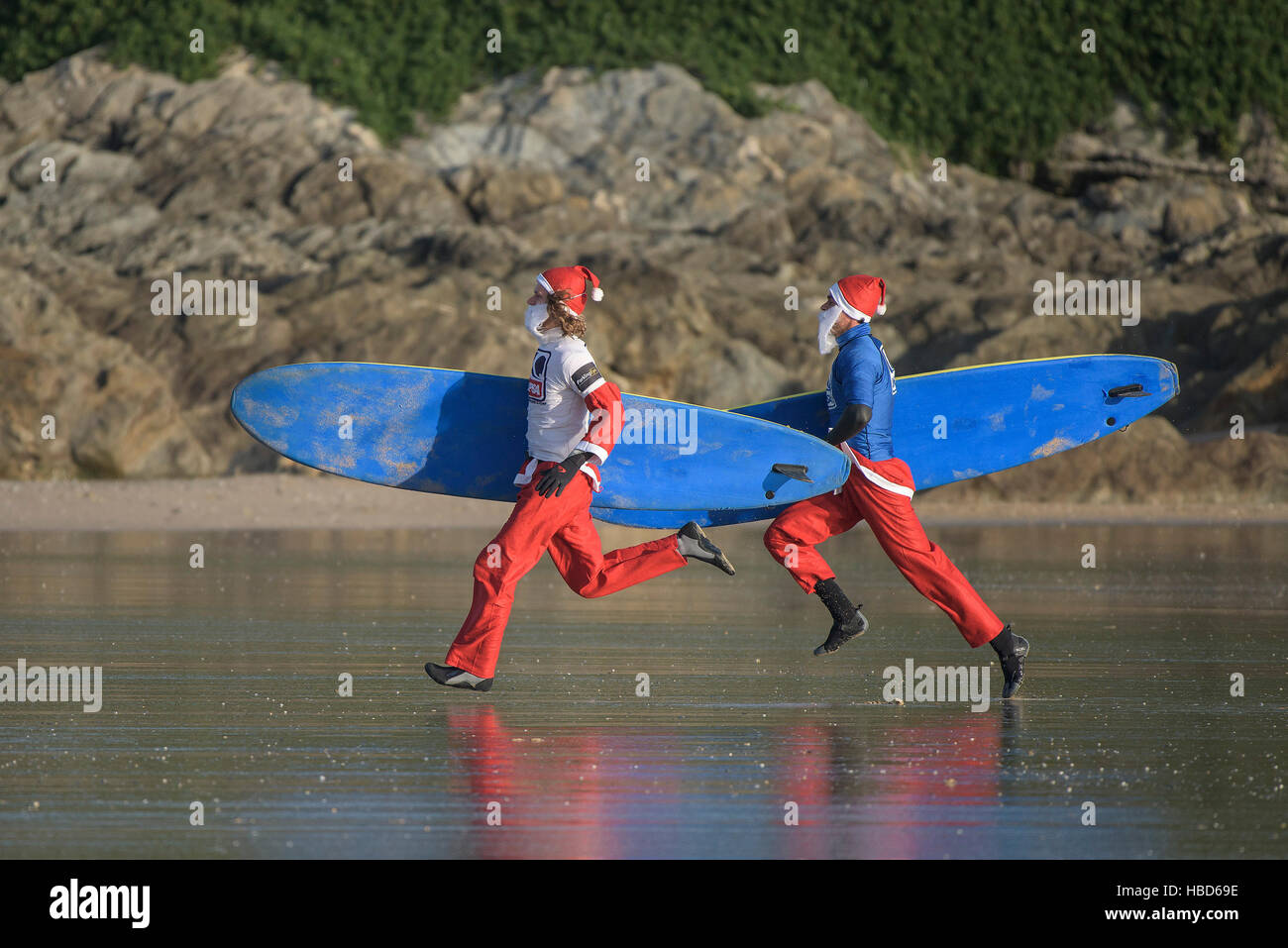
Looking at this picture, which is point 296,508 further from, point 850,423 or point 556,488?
point 850,423

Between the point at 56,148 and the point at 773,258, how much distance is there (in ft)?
50.7

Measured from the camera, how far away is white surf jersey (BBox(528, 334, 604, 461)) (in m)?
7.87

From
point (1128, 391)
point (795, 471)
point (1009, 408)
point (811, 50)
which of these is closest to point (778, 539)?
point (795, 471)

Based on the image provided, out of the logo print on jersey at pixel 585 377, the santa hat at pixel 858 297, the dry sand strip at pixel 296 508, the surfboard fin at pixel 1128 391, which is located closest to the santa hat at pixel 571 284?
the logo print on jersey at pixel 585 377

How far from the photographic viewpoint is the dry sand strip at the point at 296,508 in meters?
20.5

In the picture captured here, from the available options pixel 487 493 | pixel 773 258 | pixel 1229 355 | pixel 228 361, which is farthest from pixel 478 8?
pixel 487 493

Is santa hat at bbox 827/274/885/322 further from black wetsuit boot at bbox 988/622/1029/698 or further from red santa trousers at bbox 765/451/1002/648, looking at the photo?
black wetsuit boot at bbox 988/622/1029/698

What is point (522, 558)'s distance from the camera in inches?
301

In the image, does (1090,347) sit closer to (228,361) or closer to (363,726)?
(228,361)

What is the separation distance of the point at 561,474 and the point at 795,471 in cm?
131

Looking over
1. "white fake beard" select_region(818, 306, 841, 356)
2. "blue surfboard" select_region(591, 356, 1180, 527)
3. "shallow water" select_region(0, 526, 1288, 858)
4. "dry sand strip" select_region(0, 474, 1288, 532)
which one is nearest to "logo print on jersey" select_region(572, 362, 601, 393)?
"white fake beard" select_region(818, 306, 841, 356)

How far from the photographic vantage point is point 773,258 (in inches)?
1361

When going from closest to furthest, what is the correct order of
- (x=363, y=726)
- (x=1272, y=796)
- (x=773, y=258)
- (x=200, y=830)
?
1. (x=200, y=830)
2. (x=1272, y=796)
3. (x=363, y=726)
4. (x=773, y=258)

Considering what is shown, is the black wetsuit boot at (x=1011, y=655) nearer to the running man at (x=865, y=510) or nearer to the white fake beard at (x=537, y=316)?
the running man at (x=865, y=510)
